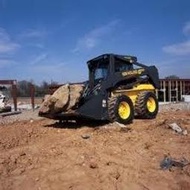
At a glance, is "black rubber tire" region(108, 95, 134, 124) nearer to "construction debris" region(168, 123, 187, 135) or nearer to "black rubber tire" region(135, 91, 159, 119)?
"black rubber tire" region(135, 91, 159, 119)

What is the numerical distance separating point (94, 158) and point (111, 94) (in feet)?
14.7

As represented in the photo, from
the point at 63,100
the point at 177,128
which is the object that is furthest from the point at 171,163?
the point at 63,100

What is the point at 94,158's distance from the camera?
8258 mm

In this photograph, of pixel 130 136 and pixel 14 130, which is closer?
pixel 130 136

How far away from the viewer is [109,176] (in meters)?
7.30

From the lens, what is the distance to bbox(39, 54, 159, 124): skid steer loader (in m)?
11.6

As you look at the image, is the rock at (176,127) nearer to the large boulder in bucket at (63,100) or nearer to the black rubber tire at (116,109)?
the black rubber tire at (116,109)

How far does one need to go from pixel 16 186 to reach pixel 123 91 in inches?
268

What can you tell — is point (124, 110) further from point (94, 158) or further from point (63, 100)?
point (94, 158)

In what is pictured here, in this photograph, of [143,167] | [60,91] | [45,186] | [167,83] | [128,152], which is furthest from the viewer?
[167,83]

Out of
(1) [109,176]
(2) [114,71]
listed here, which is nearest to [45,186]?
(1) [109,176]

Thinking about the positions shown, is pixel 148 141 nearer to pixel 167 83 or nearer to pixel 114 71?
pixel 114 71

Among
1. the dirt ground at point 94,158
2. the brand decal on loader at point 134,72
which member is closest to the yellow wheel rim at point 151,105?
the brand decal on loader at point 134,72

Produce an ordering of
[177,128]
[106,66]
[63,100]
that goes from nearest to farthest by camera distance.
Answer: [177,128]
[63,100]
[106,66]
